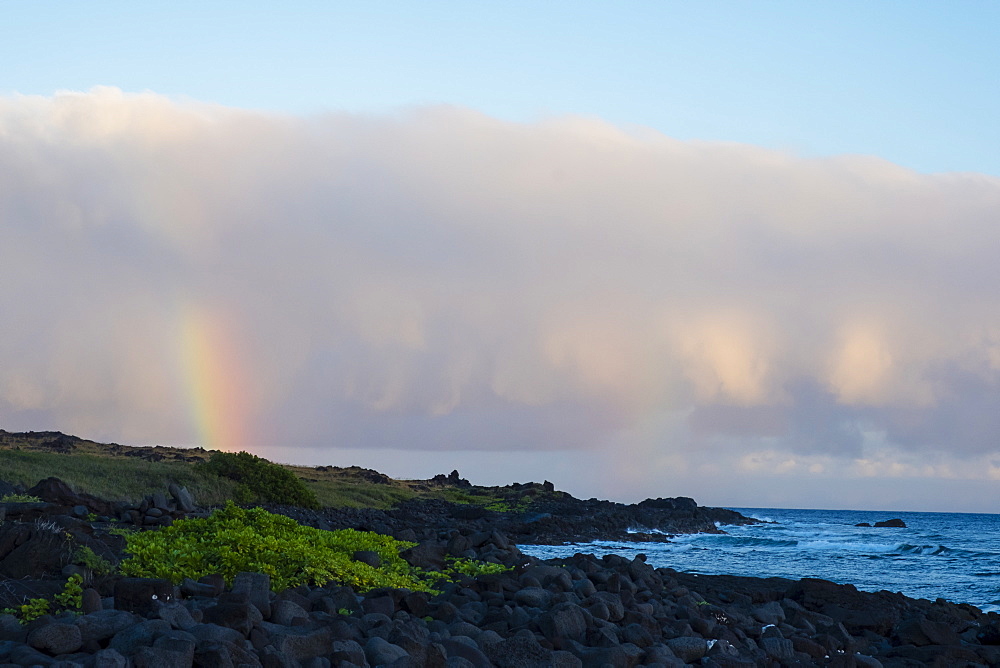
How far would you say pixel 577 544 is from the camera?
5041 centimetres

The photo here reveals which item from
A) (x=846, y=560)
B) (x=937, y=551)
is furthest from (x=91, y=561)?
(x=937, y=551)

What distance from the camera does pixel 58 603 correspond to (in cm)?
1250

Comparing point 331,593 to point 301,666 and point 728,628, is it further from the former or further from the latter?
point 728,628

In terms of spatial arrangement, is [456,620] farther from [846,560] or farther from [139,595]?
[846,560]

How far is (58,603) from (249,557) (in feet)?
11.7

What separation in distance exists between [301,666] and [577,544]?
136 feet

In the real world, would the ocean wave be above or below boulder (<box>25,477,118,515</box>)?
below

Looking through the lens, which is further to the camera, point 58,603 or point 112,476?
point 112,476

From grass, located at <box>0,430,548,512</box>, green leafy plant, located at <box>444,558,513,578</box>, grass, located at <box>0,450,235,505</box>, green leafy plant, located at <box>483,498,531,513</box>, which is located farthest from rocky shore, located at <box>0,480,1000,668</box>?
green leafy plant, located at <box>483,498,531,513</box>

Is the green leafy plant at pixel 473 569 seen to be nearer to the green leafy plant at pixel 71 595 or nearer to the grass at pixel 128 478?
the green leafy plant at pixel 71 595

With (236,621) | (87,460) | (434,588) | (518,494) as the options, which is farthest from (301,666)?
(518,494)

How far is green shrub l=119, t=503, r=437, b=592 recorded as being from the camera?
49.5ft

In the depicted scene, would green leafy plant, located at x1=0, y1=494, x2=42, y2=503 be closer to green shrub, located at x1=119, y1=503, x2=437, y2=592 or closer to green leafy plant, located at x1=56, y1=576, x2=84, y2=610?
green shrub, located at x1=119, y1=503, x2=437, y2=592

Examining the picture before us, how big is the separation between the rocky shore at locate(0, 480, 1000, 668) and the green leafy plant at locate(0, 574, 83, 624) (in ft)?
0.88
